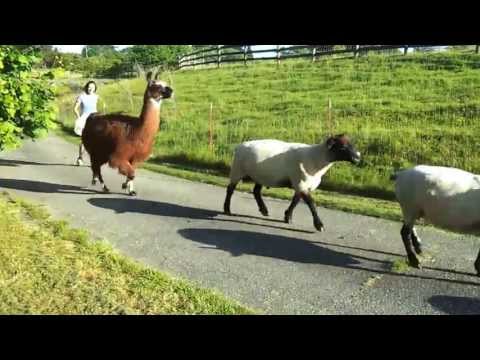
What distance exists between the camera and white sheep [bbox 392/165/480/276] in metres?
5.88

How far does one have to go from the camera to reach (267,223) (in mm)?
8125

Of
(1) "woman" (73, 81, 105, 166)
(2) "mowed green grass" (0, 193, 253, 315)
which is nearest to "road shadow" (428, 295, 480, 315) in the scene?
(2) "mowed green grass" (0, 193, 253, 315)

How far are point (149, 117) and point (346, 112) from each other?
7.61m

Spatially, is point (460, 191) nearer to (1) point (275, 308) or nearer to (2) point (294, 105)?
(1) point (275, 308)

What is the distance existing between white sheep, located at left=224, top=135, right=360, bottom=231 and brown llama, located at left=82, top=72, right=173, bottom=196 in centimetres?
196

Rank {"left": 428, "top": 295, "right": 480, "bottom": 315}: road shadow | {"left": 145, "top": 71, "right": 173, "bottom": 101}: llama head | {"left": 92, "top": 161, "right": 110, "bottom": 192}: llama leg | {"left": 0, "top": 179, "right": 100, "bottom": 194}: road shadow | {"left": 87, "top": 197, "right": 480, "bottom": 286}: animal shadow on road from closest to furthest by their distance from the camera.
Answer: {"left": 428, "top": 295, "right": 480, "bottom": 315}: road shadow < {"left": 87, "top": 197, "right": 480, "bottom": 286}: animal shadow on road < {"left": 145, "top": 71, "right": 173, "bottom": 101}: llama head < {"left": 0, "top": 179, "right": 100, "bottom": 194}: road shadow < {"left": 92, "top": 161, "right": 110, "bottom": 192}: llama leg

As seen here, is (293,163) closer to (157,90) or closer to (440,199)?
(440,199)

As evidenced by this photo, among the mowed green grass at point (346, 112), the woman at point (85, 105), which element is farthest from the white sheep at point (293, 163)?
the woman at point (85, 105)

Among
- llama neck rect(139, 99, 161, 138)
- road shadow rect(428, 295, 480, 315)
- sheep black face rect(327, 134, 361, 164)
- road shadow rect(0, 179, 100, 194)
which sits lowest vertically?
road shadow rect(428, 295, 480, 315)

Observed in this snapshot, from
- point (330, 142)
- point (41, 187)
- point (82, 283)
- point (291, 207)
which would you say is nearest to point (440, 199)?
point (330, 142)

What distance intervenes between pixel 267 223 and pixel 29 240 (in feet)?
11.5

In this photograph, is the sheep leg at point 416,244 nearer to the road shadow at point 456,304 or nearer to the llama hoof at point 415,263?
the llama hoof at point 415,263

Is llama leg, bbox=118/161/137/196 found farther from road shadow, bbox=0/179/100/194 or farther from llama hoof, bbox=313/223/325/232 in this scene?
llama hoof, bbox=313/223/325/232
